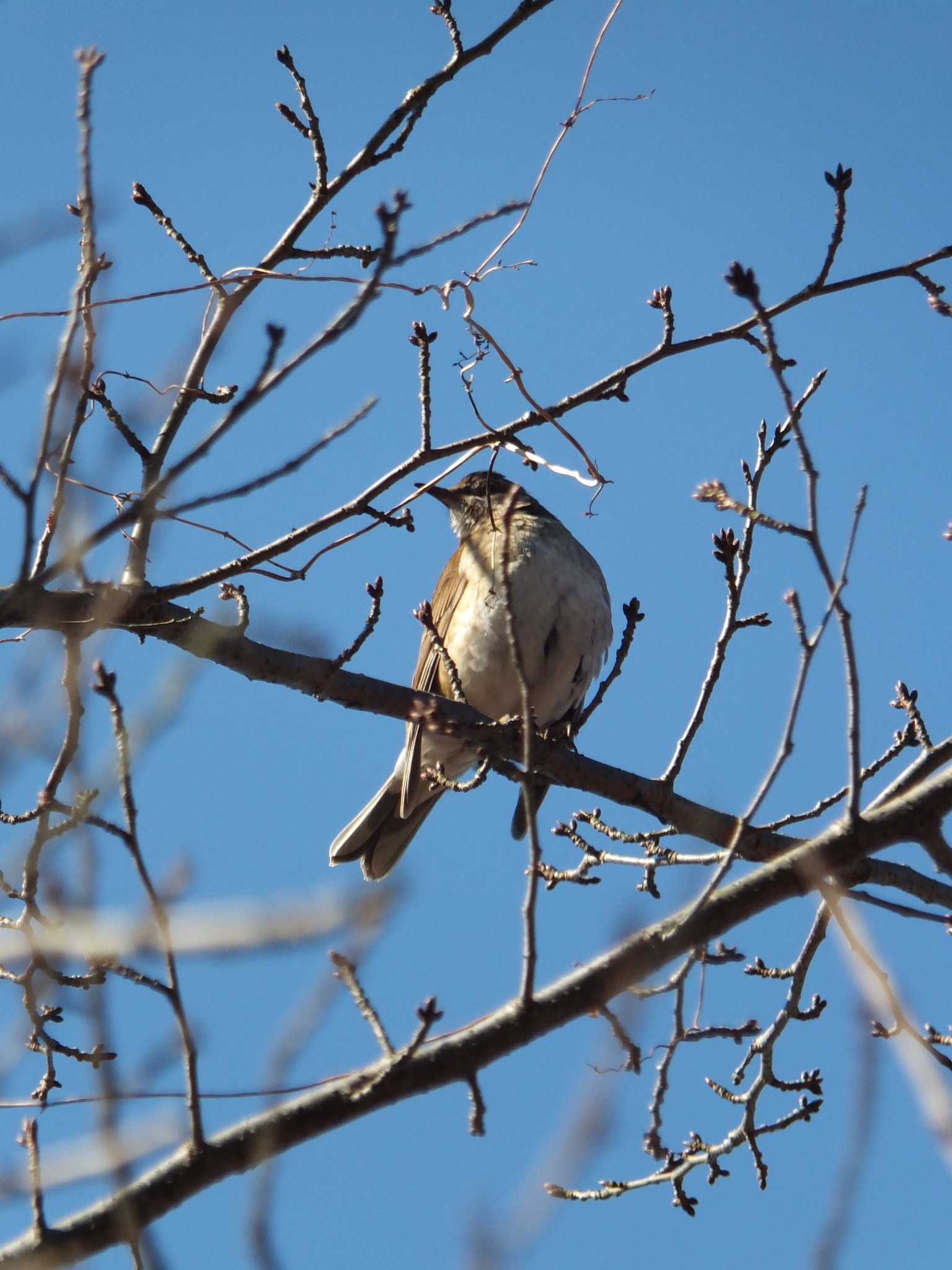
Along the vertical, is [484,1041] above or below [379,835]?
below

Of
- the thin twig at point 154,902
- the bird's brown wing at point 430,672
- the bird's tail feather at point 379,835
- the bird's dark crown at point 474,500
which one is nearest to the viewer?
the thin twig at point 154,902

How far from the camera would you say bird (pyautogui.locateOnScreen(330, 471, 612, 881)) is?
7.52 metres

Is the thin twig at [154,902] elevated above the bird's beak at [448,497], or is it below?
below

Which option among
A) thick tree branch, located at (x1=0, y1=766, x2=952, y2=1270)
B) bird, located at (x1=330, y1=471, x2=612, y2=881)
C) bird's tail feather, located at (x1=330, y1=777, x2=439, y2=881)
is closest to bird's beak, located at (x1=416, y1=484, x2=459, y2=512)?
bird, located at (x1=330, y1=471, x2=612, y2=881)

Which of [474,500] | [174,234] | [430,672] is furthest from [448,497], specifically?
[174,234]

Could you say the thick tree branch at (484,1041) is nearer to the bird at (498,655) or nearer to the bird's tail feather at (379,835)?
the bird at (498,655)

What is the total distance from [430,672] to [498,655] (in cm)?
47

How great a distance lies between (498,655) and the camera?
7.58 meters

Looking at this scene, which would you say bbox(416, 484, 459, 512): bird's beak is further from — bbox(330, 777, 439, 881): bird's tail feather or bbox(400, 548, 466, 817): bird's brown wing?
bbox(330, 777, 439, 881): bird's tail feather

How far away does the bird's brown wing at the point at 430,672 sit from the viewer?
7477mm

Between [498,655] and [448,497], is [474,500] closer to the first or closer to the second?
[448,497]

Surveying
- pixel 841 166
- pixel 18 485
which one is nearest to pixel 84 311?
pixel 18 485

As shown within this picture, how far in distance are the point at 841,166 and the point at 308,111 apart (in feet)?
6.10

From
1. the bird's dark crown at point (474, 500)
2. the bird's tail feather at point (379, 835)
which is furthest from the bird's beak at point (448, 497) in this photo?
the bird's tail feather at point (379, 835)
